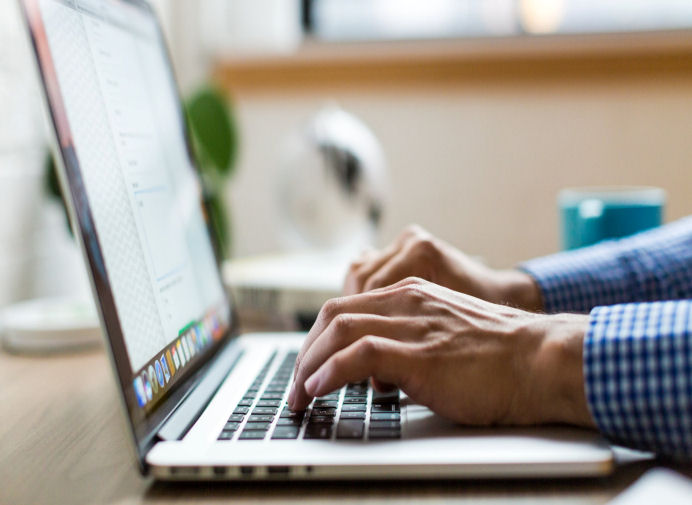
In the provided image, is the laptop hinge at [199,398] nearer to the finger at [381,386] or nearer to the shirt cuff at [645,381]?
the finger at [381,386]

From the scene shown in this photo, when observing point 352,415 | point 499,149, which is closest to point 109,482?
point 352,415

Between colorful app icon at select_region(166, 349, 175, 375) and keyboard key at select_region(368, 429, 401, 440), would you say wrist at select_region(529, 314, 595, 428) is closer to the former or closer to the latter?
keyboard key at select_region(368, 429, 401, 440)

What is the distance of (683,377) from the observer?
44cm

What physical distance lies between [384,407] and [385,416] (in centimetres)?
2

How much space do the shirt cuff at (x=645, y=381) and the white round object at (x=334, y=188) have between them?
711 millimetres

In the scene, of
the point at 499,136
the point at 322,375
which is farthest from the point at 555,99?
the point at 322,375

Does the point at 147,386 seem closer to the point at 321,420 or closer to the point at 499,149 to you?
the point at 321,420

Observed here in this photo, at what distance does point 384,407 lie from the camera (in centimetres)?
51

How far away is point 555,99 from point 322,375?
48.9 inches

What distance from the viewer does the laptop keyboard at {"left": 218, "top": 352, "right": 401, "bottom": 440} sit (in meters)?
0.45

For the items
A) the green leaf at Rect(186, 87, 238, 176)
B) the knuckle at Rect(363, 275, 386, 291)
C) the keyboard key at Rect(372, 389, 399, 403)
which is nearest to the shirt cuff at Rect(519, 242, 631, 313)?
the knuckle at Rect(363, 275, 386, 291)

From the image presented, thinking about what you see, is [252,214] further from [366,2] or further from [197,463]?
[197,463]

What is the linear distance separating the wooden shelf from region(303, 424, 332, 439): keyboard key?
4.10 feet

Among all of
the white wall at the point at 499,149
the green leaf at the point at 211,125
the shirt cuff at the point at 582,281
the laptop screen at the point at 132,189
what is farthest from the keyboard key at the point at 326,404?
the white wall at the point at 499,149
